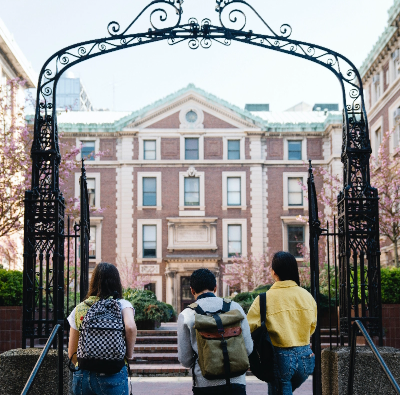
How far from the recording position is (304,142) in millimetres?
38812

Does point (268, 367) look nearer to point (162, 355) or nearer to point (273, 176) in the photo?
point (162, 355)

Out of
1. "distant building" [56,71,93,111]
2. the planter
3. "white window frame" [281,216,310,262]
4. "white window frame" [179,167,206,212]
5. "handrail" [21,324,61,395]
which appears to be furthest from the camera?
"distant building" [56,71,93,111]

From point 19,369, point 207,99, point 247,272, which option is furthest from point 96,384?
point 207,99

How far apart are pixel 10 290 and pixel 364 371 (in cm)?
591

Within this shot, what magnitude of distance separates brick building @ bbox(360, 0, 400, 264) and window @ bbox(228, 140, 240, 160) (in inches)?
322

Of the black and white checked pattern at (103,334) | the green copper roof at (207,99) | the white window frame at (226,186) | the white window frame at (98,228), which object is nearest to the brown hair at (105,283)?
the black and white checked pattern at (103,334)

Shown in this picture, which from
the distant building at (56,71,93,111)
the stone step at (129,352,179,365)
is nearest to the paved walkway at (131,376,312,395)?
the stone step at (129,352,179,365)

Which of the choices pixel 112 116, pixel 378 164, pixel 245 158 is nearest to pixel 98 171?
pixel 112 116

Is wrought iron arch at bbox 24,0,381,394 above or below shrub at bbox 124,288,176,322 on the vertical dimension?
above

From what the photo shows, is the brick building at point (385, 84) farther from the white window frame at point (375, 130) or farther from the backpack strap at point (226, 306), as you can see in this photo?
the backpack strap at point (226, 306)

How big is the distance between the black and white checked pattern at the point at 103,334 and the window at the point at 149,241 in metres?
32.6

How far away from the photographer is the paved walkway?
10289mm

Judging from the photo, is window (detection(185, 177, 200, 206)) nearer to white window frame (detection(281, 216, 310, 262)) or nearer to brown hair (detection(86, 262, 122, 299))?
white window frame (detection(281, 216, 310, 262))

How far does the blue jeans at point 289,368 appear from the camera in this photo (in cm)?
536
